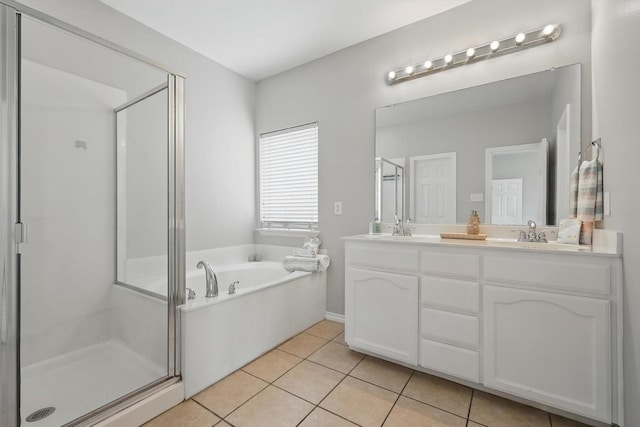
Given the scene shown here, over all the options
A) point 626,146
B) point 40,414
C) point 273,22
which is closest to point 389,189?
point 626,146

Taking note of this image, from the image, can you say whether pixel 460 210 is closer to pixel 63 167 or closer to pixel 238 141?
pixel 238 141

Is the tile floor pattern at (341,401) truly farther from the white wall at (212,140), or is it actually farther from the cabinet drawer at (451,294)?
the white wall at (212,140)

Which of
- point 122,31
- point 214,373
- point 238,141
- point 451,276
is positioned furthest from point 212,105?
point 451,276

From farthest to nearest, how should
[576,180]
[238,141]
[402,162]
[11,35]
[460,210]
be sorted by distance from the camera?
[238,141] < [402,162] < [460,210] < [576,180] < [11,35]

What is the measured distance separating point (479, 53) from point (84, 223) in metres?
3.04

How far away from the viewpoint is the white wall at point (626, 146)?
1.08 metres

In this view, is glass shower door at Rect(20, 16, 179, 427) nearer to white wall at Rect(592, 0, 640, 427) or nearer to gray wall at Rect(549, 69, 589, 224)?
white wall at Rect(592, 0, 640, 427)

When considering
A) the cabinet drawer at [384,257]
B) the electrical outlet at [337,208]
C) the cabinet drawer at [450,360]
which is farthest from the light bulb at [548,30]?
the cabinet drawer at [450,360]

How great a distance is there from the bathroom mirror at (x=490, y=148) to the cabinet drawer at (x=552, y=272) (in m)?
0.56

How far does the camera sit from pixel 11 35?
1.15 m

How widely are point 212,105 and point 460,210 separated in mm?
2486

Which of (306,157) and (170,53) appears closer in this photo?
(170,53)

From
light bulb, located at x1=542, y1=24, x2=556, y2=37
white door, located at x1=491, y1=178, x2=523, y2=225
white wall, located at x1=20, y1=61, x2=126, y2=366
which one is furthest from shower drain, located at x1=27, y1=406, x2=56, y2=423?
light bulb, located at x1=542, y1=24, x2=556, y2=37

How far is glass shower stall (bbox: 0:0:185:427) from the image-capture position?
3.83ft
